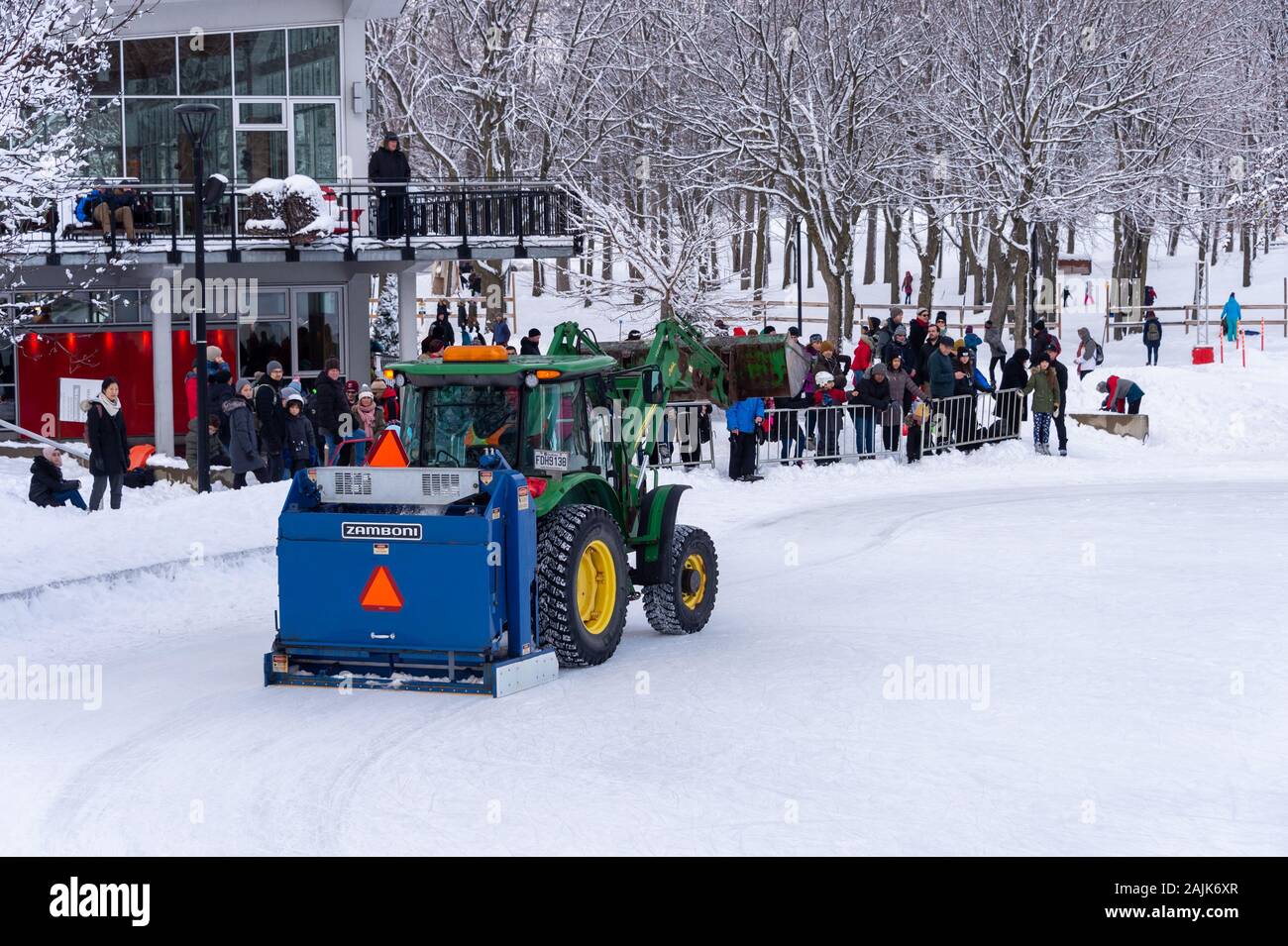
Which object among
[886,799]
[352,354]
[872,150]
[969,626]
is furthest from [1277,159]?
[886,799]

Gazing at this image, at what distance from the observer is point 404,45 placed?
161 ft

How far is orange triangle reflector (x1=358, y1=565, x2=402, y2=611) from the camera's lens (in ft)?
34.9

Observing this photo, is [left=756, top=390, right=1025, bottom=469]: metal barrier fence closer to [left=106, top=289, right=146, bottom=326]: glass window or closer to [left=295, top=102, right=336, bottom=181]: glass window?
[left=295, top=102, right=336, bottom=181]: glass window

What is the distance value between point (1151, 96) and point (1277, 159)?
11322 mm

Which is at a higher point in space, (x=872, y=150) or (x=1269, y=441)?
(x=872, y=150)

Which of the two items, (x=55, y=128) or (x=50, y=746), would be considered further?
(x=55, y=128)

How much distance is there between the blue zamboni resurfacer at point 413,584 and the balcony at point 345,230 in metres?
16.7

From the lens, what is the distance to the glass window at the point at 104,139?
1152 inches

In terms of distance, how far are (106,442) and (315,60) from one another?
571 inches

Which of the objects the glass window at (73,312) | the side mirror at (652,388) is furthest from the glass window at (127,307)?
the side mirror at (652,388)

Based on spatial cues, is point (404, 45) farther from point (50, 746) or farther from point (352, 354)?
point (50, 746)

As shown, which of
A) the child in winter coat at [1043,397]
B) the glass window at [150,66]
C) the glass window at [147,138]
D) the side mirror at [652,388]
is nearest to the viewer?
the side mirror at [652,388]

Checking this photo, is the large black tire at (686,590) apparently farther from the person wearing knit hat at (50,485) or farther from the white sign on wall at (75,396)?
the white sign on wall at (75,396)

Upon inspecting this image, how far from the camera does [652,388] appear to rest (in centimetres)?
1264
